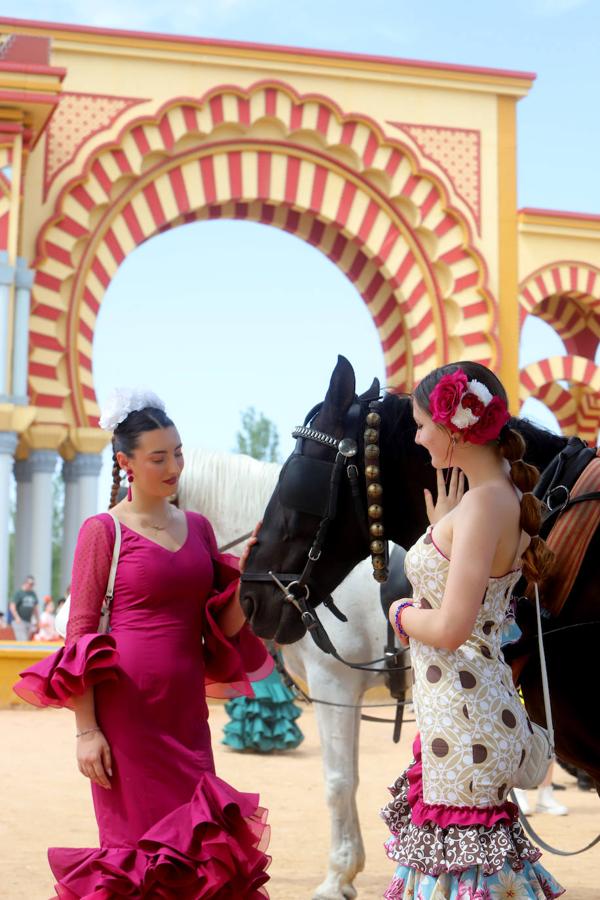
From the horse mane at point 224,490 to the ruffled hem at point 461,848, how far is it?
8.79 ft

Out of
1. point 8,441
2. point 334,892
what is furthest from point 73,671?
point 8,441

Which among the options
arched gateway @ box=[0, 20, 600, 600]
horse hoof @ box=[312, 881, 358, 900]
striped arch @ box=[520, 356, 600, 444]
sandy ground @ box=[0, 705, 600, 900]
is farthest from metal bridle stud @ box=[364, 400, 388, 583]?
striped arch @ box=[520, 356, 600, 444]

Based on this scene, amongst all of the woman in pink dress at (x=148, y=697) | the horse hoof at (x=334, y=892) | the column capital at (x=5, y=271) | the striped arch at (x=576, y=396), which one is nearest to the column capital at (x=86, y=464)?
the column capital at (x=5, y=271)

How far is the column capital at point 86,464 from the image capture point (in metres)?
13.6

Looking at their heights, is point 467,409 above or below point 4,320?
below

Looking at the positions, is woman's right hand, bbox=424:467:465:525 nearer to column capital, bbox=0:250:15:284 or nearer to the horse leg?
the horse leg

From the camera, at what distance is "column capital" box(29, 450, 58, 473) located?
13.4m

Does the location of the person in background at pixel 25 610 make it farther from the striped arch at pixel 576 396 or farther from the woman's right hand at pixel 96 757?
the woman's right hand at pixel 96 757

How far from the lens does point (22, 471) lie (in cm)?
1410

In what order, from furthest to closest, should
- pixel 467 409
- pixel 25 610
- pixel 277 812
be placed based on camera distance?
pixel 25 610 < pixel 277 812 < pixel 467 409

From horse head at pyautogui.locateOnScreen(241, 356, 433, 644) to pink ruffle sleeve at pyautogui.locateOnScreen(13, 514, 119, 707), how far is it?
0.38 meters

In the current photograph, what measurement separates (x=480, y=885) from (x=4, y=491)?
1096cm

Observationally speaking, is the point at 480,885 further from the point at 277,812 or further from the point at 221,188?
the point at 221,188

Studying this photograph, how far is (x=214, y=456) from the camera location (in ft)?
17.0
